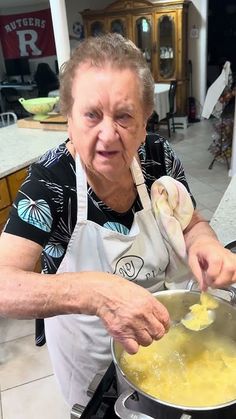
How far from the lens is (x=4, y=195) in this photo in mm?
1792

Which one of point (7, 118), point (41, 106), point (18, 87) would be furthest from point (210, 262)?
point (18, 87)

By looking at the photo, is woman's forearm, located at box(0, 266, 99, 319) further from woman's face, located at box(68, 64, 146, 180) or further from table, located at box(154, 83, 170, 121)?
table, located at box(154, 83, 170, 121)

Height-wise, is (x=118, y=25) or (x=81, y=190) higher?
(x=118, y=25)

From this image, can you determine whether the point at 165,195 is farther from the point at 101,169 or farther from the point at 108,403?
the point at 108,403

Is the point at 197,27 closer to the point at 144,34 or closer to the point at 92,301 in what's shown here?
the point at 144,34

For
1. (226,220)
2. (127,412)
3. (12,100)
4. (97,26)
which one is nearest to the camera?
(127,412)

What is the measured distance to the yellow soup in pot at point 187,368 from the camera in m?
0.54

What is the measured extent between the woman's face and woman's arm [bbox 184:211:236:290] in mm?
244

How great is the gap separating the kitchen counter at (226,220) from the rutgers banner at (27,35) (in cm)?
710

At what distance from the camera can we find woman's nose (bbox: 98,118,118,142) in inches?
24.5

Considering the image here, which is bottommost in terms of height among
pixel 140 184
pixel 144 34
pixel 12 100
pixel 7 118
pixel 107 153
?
pixel 12 100

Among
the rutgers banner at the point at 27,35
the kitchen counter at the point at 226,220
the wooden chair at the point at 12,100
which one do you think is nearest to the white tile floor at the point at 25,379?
the kitchen counter at the point at 226,220

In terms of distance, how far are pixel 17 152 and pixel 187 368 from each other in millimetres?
1673

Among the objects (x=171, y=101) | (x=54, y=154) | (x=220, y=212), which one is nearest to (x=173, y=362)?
(x=54, y=154)
